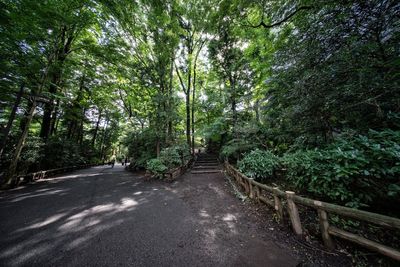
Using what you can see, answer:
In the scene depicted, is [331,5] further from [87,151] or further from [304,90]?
[87,151]

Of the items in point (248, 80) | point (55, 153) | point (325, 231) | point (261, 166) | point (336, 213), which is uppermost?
point (248, 80)

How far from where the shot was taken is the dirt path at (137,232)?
2.34 meters

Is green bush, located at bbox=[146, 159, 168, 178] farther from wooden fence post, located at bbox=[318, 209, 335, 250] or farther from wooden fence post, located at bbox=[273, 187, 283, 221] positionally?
wooden fence post, located at bbox=[318, 209, 335, 250]

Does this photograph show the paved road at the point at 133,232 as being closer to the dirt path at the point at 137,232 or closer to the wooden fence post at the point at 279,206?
the dirt path at the point at 137,232

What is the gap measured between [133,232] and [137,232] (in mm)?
89

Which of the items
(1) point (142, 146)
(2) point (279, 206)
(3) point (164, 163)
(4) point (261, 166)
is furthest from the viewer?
(1) point (142, 146)

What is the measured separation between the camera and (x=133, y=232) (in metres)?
3.09

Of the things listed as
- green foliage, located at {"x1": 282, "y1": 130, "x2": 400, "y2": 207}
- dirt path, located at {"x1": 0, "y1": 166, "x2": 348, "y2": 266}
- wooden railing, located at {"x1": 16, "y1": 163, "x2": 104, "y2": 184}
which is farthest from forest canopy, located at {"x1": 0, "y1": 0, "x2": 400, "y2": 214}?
dirt path, located at {"x1": 0, "y1": 166, "x2": 348, "y2": 266}

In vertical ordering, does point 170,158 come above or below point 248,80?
below

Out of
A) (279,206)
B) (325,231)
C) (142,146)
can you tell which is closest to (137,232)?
(279,206)

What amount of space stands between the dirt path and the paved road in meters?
0.02

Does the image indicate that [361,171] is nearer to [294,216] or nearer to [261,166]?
[294,216]

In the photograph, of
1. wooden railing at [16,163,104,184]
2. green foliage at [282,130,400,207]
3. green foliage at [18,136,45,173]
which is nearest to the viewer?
green foliage at [282,130,400,207]

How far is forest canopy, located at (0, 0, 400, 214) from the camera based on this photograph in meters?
2.89
